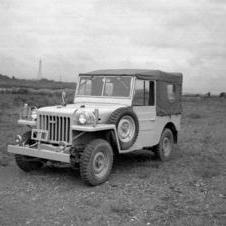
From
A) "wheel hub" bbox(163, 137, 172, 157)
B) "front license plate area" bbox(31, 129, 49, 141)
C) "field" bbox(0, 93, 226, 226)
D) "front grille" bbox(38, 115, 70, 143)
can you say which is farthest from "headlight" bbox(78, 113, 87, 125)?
"wheel hub" bbox(163, 137, 172, 157)

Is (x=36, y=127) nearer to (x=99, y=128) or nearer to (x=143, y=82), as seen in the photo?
(x=99, y=128)

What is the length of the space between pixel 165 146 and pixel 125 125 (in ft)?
7.83

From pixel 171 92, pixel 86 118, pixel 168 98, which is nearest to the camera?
pixel 86 118

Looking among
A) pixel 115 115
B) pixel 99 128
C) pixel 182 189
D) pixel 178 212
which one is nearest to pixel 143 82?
pixel 115 115

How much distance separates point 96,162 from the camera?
302 inches

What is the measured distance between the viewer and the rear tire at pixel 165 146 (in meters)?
10.0

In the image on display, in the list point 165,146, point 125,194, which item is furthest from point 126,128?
point 165,146

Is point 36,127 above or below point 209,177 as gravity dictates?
above

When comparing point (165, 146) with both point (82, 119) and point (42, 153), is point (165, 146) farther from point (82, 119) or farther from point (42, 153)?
point (42, 153)

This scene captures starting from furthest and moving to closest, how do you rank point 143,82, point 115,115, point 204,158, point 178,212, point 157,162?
1. point 204,158
2. point 157,162
3. point 143,82
4. point 115,115
5. point 178,212

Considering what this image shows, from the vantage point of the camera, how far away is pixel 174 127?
10.7m

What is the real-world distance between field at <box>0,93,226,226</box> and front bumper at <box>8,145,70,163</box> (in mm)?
523

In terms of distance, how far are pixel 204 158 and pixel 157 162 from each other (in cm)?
150

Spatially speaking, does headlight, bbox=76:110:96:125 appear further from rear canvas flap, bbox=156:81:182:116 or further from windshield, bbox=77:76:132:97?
rear canvas flap, bbox=156:81:182:116
